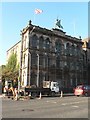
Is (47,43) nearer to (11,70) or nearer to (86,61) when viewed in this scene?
(11,70)

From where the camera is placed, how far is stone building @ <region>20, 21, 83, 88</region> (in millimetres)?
52344

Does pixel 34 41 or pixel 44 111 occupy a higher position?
pixel 34 41

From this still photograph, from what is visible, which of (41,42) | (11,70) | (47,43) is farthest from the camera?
(11,70)

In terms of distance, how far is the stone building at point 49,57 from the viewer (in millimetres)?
52344

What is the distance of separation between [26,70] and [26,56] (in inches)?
117

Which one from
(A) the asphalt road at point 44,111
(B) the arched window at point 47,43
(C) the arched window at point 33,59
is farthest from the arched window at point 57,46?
(A) the asphalt road at point 44,111

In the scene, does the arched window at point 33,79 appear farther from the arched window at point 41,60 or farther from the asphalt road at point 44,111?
the asphalt road at point 44,111

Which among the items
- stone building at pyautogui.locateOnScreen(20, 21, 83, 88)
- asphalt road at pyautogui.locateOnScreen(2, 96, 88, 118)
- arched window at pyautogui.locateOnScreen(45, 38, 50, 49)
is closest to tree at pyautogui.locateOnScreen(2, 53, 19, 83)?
stone building at pyautogui.locateOnScreen(20, 21, 83, 88)

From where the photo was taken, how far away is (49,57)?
182 feet

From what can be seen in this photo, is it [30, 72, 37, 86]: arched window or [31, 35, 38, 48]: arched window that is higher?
[31, 35, 38, 48]: arched window

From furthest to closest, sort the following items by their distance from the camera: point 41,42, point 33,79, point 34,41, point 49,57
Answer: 1. point 49,57
2. point 41,42
3. point 34,41
4. point 33,79

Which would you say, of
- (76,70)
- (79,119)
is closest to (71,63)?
(76,70)

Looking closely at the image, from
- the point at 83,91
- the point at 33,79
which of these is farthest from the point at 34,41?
the point at 83,91

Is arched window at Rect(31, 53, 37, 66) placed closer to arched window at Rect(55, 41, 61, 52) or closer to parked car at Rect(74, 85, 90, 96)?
arched window at Rect(55, 41, 61, 52)
